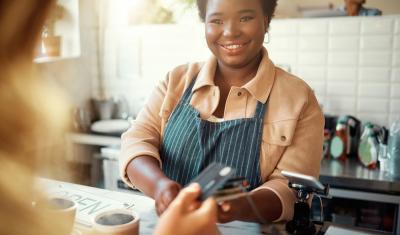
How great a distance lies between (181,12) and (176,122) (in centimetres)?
188

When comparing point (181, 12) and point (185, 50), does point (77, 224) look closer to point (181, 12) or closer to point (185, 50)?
point (185, 50)

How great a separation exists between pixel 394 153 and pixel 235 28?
130 cm

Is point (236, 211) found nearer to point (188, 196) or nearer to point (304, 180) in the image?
point (304, 180)

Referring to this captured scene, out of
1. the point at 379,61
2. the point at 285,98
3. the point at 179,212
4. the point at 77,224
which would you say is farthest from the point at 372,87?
the point at 179,212

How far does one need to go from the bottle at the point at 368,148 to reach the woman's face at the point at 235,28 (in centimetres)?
126

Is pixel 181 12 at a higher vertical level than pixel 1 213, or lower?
higher

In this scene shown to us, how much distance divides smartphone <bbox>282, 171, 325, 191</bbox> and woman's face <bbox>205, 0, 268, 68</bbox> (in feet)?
1.48

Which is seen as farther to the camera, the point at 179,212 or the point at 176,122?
the point at 176,122

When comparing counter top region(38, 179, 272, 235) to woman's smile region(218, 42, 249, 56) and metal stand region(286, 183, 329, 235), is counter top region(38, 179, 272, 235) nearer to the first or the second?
metal stand region(286, 183, 329, 235)

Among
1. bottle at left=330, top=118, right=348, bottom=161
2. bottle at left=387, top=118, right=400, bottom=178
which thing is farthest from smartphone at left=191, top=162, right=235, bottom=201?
bottle at left=330, top=118, right=348, bottom=161

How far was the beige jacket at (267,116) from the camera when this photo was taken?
1.10 metres

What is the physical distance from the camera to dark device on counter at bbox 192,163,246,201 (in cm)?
63

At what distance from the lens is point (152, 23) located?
3.00m

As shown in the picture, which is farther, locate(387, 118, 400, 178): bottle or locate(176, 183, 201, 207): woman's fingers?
locate(387, 118, 400, 178): bottle
